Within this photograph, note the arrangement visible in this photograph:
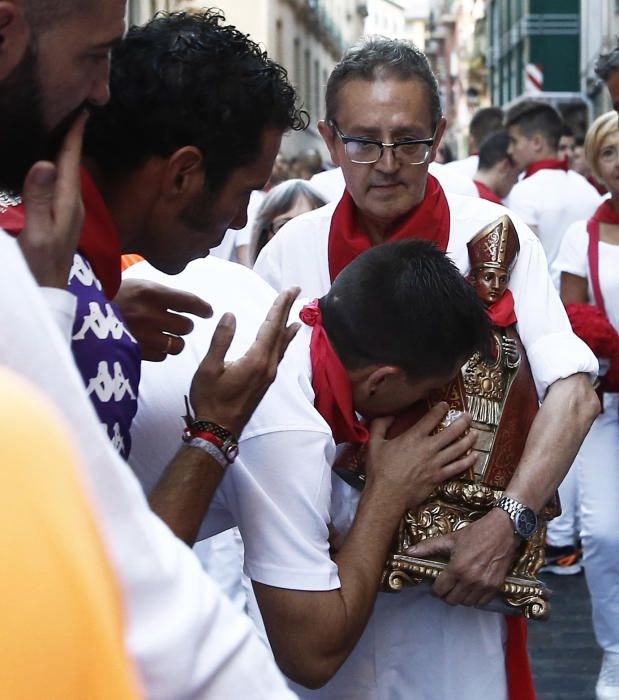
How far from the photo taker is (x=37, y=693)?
606 millimetres

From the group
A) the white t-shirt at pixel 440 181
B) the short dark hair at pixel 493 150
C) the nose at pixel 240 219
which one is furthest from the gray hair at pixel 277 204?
the short dark hair at pixel 493 150

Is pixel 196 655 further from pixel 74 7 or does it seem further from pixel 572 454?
pixel 572 454

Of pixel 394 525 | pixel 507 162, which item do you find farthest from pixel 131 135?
pixel 507 162

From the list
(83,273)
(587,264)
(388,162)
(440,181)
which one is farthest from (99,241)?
(440,181)

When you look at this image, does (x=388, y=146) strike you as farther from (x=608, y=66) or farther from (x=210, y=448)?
(x=608, y=66)

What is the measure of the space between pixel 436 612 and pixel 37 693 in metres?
2.07

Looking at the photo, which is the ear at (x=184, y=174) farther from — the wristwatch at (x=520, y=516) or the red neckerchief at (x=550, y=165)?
the red neckerchief at (x=550, y=165)

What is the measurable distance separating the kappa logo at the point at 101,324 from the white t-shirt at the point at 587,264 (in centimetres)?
331

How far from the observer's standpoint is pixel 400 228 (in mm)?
2959

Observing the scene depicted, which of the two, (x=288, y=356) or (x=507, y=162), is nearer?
(x=288, y=356)

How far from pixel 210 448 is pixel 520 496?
91 cm

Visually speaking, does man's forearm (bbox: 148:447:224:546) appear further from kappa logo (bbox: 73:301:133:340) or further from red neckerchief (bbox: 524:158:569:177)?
red neckerchief (bbox: 524:158:569:177)

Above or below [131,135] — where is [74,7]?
above

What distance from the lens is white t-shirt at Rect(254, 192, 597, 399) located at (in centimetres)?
275
